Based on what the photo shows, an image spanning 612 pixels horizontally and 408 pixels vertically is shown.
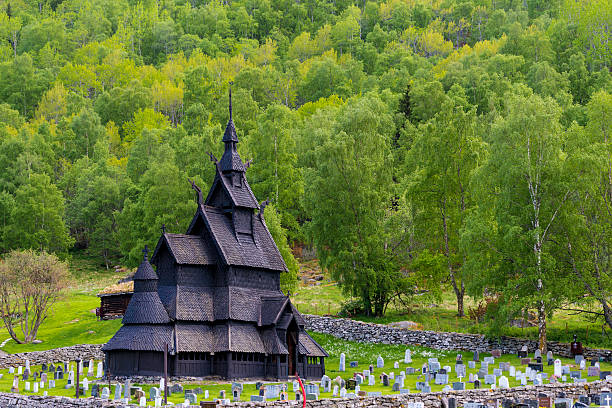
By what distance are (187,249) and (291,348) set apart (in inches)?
308

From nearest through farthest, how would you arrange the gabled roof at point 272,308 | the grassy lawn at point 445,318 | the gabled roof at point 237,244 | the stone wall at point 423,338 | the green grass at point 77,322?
1. the gabled roof at point 272,308
2. the stone wall at point 423,338
3. the gabled roof at point 237,244
4. the grassy lawn at point 445,318
5. the green grass at point 77,322

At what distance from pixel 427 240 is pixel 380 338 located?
8714 mm

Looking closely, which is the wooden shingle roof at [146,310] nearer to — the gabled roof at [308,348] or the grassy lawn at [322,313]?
the gabled roof at [308,348]

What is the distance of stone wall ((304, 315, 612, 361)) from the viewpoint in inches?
1670

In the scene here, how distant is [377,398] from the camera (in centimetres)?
2986

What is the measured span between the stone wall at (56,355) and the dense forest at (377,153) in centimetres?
1438

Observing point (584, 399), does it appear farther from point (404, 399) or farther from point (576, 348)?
point (576, 348)

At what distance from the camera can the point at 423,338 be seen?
1861 inches

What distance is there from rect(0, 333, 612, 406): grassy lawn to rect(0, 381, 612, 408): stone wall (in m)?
1.92

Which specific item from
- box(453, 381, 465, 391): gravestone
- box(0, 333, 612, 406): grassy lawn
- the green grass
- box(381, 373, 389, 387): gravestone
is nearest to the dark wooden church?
box(0, 333, 612, 406): grassy lawn

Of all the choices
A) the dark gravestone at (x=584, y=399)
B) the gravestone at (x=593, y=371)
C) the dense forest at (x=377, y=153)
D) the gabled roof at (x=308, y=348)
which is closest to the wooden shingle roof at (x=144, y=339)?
the gabled roof at (x=308, y=348)

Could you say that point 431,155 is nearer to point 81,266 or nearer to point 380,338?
point 380,338

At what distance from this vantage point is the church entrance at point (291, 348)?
41.2 metres

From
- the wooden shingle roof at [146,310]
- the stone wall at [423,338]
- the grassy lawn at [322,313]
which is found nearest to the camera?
the wooden shingle roof at [146,310]
